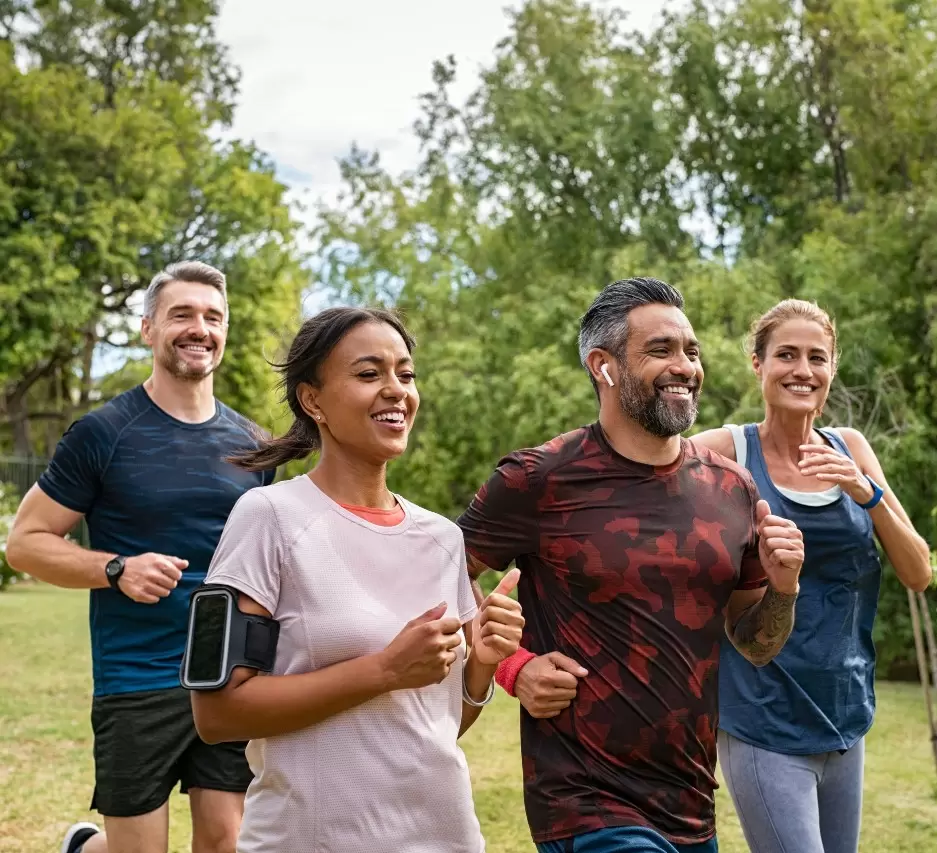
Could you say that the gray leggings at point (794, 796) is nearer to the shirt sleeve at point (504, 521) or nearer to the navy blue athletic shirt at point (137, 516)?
the shirt sleeve at point (504, 521)

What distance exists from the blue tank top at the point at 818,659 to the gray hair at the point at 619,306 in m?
0.88

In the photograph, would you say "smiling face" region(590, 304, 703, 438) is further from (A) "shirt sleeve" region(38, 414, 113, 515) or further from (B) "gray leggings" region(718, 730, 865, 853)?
(A) "shirt sleeve" region(38, 414, 113, 515)

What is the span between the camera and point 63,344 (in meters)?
32.2

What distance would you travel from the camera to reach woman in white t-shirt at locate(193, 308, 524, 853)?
2.70 m

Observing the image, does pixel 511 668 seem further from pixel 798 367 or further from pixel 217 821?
pixel 217 821

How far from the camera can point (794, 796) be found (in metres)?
4.08

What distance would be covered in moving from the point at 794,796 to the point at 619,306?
65.9 inches

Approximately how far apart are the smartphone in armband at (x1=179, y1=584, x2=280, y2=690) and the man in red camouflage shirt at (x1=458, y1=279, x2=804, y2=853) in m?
0.88

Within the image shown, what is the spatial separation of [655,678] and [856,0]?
1959 centimetres

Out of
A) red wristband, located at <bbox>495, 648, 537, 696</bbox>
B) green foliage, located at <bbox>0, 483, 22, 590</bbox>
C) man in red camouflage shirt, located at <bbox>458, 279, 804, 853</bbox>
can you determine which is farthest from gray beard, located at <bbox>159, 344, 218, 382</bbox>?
green foliage, located at <bbox>0, 483, 22, 590</bbox>

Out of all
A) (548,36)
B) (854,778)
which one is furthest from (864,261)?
(854,778)

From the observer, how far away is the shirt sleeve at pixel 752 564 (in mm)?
3635

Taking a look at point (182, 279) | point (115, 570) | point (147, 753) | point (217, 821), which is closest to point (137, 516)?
point (115, 570)

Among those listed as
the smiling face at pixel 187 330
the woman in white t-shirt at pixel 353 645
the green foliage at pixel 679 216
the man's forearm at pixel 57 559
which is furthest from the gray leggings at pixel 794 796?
the green foliage at pixel 679 216
